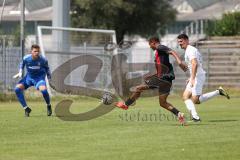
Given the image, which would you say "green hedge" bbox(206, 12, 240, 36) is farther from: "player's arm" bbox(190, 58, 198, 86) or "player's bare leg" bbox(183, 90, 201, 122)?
"player's arm" bbox(190, 58, 198, 86)

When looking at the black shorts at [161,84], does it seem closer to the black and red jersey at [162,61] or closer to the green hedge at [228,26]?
the black and red jersey at [162,61]

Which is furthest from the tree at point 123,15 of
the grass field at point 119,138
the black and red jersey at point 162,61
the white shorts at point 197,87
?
the black and red jersey at point 162,61

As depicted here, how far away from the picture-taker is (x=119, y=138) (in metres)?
14.9

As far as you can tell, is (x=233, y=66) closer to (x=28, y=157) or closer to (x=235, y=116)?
(x=235, y=116)

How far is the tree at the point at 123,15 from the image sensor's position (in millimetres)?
A: 61375

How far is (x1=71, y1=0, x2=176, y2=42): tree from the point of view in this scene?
201ft

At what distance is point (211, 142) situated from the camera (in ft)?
46.2

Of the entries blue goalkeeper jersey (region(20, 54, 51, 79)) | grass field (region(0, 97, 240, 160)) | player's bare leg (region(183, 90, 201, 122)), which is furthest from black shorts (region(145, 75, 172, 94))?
blue goalkeeper jersey (region(20, 54, 51, 79))

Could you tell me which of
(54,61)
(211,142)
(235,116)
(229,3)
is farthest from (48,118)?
(229,3)

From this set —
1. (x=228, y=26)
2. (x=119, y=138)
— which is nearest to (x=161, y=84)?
(x=119, y=138)

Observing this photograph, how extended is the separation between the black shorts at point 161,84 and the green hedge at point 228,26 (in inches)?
1247

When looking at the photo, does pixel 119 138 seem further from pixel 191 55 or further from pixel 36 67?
pixel 36 67

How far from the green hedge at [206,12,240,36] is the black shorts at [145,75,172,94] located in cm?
3168

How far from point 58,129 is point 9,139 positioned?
83.7 inches
